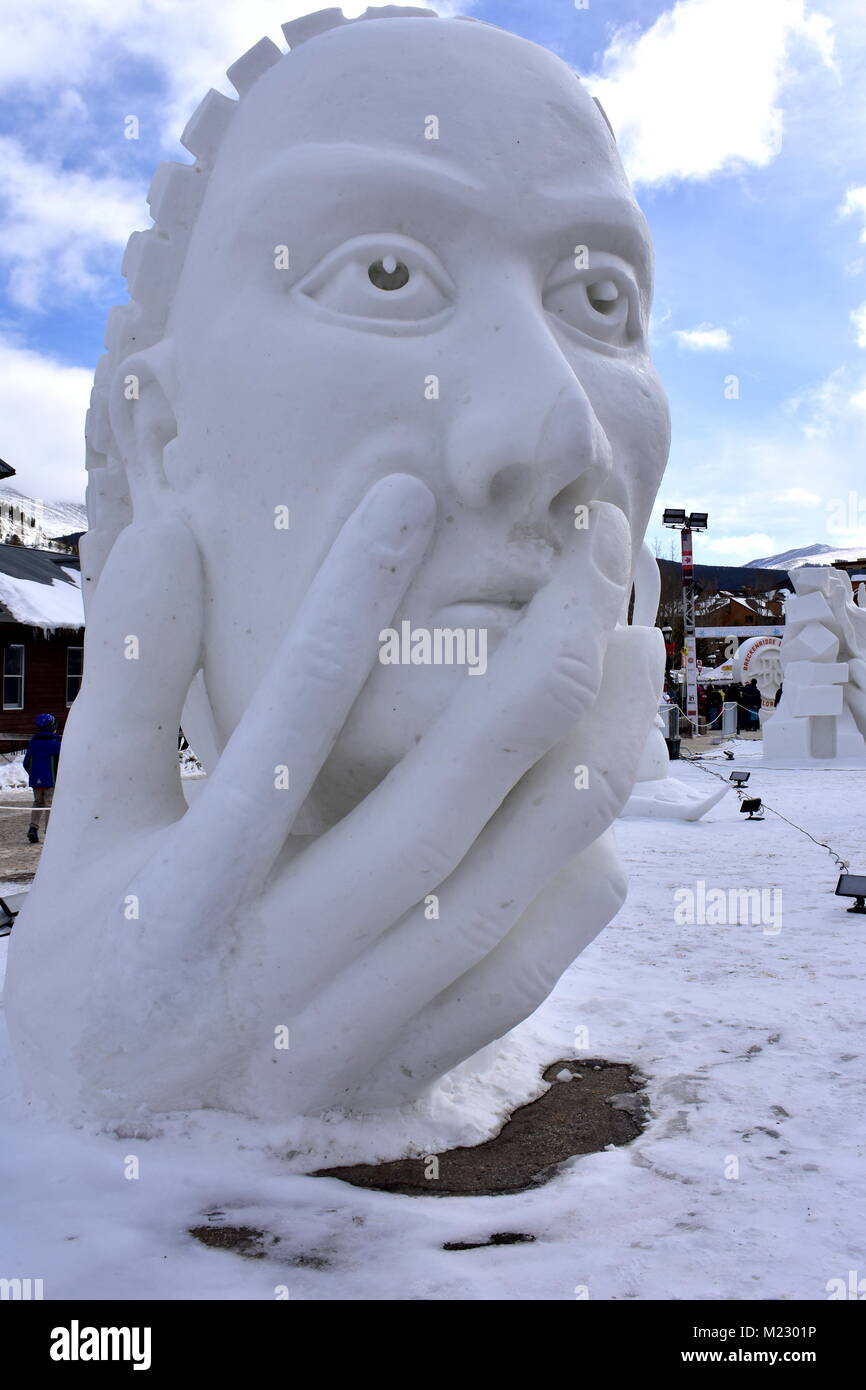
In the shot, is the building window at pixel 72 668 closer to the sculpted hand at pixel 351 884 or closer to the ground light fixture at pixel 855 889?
the ground light fixture at pixel 855 889

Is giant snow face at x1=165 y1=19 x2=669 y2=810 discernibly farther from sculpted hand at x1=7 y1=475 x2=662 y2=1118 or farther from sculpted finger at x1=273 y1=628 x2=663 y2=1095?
sculpted finger at x1=273 y1=628 x2=663 y2=1095

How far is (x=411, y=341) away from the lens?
2.62m

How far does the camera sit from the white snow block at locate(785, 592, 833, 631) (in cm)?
1507

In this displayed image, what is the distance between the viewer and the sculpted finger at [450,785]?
247 cm

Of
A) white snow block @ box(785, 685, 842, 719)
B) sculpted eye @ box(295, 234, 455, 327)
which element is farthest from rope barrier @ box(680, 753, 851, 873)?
sculpted eye @ box(295, 234, 455, 327)

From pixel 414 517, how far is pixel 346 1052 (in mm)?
1338

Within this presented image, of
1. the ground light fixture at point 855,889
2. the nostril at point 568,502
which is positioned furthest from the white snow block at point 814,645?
the nostril at point 568,502

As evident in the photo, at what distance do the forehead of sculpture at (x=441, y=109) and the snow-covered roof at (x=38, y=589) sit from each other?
1330 cm

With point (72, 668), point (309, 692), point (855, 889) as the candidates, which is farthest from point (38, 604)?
point (309, 692)

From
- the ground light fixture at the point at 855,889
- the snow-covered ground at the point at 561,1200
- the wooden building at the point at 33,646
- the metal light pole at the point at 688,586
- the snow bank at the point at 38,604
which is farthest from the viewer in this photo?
the metal light pole at the point at 688,586

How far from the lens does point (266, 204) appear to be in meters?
2.71

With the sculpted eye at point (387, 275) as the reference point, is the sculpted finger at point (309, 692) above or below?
below

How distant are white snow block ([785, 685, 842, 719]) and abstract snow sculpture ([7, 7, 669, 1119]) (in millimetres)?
13475
